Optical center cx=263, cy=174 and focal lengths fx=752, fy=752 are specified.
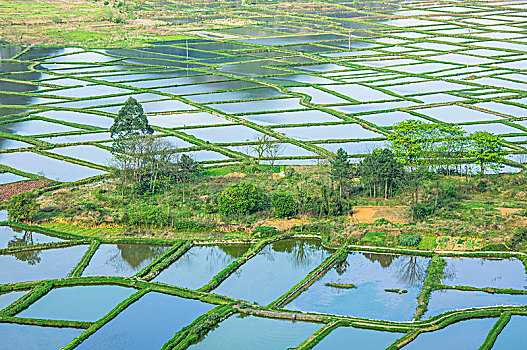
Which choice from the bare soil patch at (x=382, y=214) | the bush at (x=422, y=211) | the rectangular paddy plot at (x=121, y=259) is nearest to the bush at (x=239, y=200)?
the rectangular paddy plot at (x=121, y=259)

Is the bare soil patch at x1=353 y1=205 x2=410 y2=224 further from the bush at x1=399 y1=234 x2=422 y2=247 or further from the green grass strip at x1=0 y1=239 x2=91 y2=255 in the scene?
the green grass strip at x1=0 y1=239 x2=91 y2=255

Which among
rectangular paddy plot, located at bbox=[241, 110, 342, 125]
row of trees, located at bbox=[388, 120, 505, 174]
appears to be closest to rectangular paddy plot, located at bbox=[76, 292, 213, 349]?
row of trees, located at bbox=[388, 120, 505, 174]

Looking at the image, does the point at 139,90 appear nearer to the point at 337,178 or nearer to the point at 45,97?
the point at 45,97

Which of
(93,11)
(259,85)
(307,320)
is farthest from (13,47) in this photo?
(307,320)

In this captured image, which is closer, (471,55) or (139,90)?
(139,90)

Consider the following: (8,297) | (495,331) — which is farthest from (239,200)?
(495,331)

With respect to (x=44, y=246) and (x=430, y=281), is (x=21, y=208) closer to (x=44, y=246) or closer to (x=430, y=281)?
(x=44, y=246)

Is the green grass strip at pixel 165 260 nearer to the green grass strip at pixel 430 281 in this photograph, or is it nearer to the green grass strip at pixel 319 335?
the green grass strip at pixel 319 335
